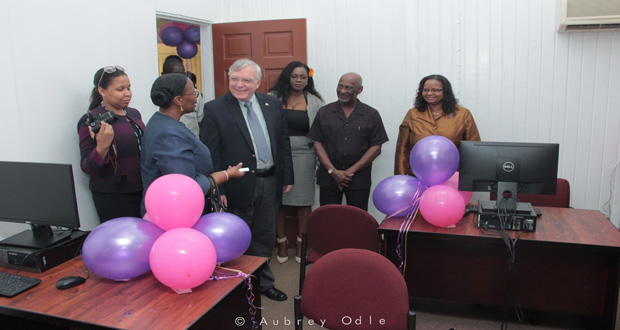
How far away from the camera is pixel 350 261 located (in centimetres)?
166

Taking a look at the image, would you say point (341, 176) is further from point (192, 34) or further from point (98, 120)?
point (192, 34)

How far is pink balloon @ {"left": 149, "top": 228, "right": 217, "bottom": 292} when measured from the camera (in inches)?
62.2

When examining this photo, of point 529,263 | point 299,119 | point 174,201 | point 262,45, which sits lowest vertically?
point 529,263

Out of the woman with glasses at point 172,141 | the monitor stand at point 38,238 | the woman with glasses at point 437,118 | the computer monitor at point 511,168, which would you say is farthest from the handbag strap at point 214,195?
the woman with glasses at point 437,118

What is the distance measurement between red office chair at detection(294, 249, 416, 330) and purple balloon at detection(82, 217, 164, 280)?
2.04ft

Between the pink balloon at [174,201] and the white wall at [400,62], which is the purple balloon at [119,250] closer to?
the pink balloon at [174,201]

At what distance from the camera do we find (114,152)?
241 cm

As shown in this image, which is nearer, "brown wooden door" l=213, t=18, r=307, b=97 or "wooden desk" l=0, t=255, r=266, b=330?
"wooden desk" l=0, t=255, r=266, b=330

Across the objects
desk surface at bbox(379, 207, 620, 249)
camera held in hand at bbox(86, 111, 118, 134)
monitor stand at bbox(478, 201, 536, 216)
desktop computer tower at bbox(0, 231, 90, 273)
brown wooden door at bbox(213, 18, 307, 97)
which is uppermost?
brown wooden door at bbox(213, 18, 307, 97)

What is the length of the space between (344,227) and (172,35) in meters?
3.54

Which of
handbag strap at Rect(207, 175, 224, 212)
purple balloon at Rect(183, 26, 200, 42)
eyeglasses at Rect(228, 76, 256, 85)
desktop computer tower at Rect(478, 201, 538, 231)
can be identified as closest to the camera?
handbag strap at Rect(207, 175, 224, 212)

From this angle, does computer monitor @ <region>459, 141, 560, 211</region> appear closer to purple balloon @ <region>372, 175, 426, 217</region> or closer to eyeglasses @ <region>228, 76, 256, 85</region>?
purple balloon @ <region>372, 175, 426, 217</region>

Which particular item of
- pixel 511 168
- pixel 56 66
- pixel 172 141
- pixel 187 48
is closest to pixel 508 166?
pixel 511 168

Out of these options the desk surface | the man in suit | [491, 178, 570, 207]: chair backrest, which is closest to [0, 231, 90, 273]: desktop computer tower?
the man in suit
